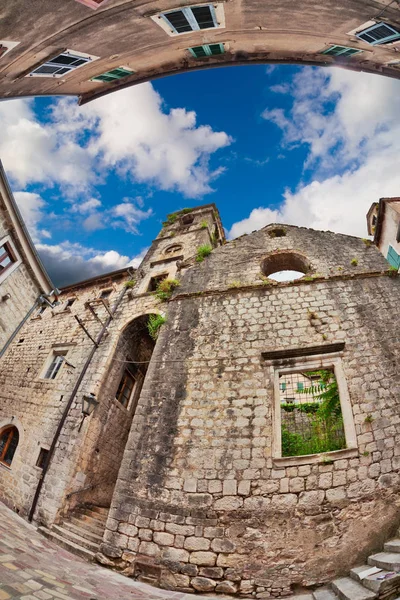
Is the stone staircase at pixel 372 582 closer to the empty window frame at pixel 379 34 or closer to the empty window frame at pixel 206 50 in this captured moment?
the empty window frame at pixel 379 34

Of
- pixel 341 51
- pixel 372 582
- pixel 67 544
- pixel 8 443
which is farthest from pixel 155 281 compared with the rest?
pixel 372 582

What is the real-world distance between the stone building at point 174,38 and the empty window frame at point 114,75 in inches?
1.2

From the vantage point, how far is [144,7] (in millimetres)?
5543

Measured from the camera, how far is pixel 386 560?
375 cm

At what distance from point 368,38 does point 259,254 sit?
19.1 ft

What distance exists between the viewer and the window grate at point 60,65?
634 centimetres

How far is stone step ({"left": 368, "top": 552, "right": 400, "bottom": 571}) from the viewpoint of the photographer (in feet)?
11.5

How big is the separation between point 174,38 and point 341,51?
4.24 meters

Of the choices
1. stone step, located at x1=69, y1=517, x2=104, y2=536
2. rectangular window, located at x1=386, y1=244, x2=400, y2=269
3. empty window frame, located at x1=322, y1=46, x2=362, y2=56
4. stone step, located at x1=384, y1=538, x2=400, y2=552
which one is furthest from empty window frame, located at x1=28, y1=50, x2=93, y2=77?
rectangular window, located at x1=386, y1=244, x2=400, y2=269

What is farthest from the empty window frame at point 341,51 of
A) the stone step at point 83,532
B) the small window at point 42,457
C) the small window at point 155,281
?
the small window at point 42,457

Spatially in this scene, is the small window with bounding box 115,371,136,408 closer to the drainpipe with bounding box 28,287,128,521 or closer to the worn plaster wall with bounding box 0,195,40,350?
the drainpipe with bounding box 28,287,128,521

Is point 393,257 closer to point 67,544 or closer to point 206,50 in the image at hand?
point 206,50

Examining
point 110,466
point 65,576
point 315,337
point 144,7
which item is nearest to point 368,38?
point 144,7

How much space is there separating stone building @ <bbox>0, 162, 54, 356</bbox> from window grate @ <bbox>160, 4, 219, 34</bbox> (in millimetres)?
6026
